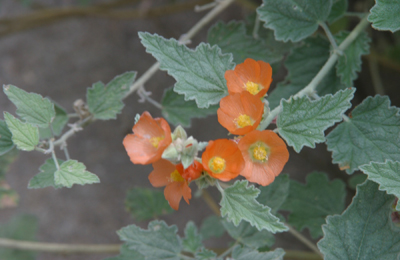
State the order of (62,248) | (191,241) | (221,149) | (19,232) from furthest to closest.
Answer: (19,232) < (62,248) < (191,241) < (221,149)

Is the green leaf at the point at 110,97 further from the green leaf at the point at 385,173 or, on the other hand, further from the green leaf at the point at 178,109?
the green leaf at the point at 385,173

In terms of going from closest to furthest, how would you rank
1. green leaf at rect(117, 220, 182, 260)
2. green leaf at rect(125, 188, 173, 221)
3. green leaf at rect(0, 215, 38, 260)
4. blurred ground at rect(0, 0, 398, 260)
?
green leaf at rect(117, 220, 182, 260)
green leaf at rect(125, 188, 173, 221)
green leaf at rect(0, 215, 38, 260)
blurred ground at rect(0, 0, 398, 260)

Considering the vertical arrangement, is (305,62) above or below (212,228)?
above

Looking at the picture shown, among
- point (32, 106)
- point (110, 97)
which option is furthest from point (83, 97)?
point (32, 106)

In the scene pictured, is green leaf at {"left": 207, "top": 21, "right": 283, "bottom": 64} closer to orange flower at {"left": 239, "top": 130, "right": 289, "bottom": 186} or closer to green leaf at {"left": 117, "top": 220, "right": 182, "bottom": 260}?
orange flower at {"left": 239, "top": 130, "right": 289, "bottom": 186}

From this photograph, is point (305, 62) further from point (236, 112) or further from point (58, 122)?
point (58, 122)

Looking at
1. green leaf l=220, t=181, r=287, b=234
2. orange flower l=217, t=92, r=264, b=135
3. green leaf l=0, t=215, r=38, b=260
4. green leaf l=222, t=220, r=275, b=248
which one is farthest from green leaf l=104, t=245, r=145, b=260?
green leaf l=0, t=215, r=38, b=260
